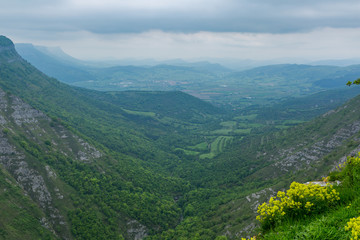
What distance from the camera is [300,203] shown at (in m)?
13.2

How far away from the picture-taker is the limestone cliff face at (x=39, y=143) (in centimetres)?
7056

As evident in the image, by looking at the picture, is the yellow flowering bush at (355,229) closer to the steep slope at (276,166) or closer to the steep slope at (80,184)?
the steep slope at (276,166)

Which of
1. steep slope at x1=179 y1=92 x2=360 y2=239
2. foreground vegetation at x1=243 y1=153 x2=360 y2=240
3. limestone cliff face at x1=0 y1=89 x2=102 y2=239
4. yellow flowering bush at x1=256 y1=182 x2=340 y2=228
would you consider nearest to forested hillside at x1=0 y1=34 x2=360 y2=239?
limestone cliff face at x1=0 y1=89 x2=102 y2=239

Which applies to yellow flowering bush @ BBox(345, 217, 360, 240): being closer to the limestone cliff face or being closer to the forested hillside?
the forested hillside

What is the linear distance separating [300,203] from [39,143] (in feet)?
355

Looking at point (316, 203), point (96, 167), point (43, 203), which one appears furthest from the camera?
point (96, 167)

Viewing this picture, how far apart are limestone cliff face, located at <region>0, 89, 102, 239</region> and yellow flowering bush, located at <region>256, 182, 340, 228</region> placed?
73.1m

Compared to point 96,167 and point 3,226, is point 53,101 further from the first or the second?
point 3,226

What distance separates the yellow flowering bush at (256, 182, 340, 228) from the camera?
518 inches

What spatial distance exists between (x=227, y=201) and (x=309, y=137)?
6539 centimetres

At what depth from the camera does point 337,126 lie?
378 feet

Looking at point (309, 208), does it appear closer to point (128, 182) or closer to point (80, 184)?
point (80, 184)

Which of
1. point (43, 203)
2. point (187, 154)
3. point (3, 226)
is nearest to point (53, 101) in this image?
point (187, 154)

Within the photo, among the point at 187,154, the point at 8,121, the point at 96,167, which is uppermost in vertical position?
the point at 8,121
